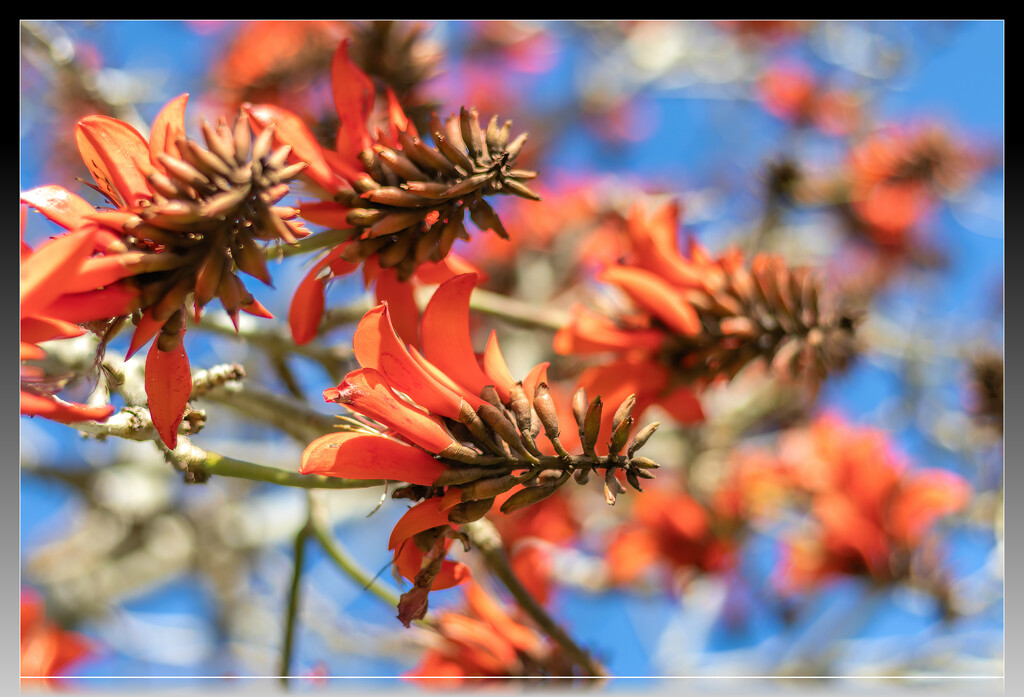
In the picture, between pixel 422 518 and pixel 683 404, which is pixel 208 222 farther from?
pixel 683 404

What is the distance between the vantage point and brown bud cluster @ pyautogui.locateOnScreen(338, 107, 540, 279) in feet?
2.14

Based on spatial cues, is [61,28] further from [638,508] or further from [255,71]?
[638,508]

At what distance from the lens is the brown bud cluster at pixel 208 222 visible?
1.76 feet

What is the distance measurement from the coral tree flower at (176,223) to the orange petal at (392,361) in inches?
3.2

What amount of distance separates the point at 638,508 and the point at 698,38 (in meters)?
1.68

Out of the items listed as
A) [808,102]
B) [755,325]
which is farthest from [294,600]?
[808,102]

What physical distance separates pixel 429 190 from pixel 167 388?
0.24 metres

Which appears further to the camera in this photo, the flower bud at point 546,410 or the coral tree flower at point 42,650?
the coral tree flower at point 42,650

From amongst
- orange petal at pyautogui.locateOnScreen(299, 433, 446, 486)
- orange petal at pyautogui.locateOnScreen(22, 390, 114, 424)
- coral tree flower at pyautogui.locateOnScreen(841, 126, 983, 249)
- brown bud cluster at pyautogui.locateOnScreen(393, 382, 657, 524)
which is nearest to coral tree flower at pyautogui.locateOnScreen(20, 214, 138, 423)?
orange petal at pyautogui.locateOnScreen(22, 390, 114, 424)

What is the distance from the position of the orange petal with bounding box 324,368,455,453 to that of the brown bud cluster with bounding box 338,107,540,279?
138 millimetres

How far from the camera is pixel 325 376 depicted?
1.06 meters

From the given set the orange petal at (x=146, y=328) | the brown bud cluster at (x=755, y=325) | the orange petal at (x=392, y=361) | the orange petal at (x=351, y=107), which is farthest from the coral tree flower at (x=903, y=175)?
the orange petal at (x=146, y=328)

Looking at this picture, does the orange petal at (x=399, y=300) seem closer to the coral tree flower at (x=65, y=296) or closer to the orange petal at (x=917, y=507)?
the coral tree flower at (x=65, y=296)

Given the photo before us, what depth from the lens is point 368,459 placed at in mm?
586
